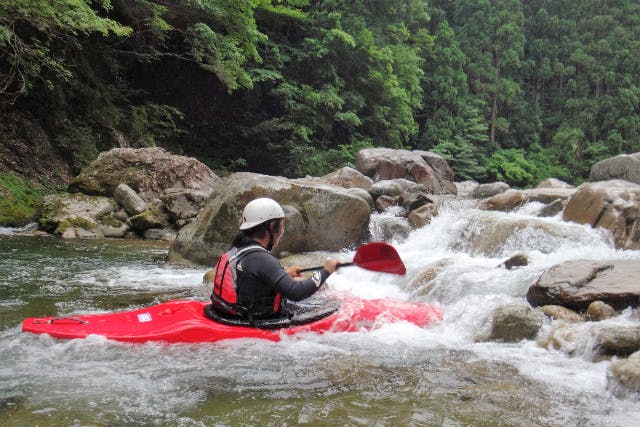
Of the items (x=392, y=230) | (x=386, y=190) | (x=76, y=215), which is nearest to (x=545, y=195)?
(x=392, y=230)

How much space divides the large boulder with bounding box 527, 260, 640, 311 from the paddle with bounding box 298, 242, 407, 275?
146 cm

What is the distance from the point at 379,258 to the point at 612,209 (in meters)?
4.93

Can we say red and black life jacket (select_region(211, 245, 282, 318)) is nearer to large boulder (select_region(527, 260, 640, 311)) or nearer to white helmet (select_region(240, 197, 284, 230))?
white helmet (select_region(240, 197, 284, 230))

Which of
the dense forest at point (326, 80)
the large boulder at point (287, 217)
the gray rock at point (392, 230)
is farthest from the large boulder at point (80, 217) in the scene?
the gray rock at point (392, 230)

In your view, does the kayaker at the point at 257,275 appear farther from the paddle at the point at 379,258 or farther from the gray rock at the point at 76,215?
the gray rock at the point at 76,215

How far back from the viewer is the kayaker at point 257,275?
3.13m

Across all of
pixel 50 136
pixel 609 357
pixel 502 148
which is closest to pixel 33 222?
pixel 50 136

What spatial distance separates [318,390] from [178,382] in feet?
2.56

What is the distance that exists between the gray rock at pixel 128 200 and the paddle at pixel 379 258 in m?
6.94

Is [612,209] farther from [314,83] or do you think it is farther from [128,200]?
[314,83]

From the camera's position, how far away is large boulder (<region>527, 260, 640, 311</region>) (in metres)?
4.08

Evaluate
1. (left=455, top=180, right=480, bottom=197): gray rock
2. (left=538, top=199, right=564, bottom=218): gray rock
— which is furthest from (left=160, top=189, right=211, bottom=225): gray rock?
(left=455, top=180, right=480, bottom=197): gray rock

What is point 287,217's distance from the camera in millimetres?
7344

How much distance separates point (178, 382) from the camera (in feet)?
9.07
